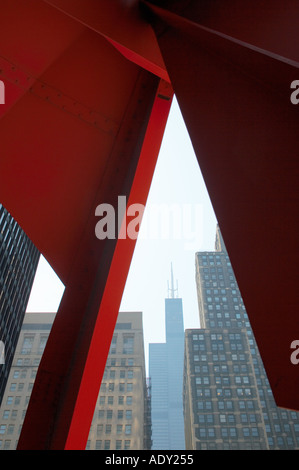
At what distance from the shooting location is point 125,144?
150 inches

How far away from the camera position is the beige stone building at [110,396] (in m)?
57.1

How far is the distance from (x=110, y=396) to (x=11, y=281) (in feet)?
96.4

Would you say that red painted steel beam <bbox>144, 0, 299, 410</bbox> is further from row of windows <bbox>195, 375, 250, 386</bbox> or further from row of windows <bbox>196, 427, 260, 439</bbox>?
row of windows <bbox>195, 375, 250, 386</bbox>

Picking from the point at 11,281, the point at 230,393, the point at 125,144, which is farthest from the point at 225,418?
the point at 125,144

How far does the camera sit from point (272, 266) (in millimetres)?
1764

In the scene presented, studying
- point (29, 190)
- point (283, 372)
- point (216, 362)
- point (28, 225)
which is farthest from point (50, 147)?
point (216, 362)

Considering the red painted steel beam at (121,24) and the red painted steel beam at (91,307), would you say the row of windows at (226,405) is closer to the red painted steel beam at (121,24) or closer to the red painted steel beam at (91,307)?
the red painted steel beam at (91,307)

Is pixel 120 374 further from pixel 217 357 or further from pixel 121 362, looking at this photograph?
pixel 217 357

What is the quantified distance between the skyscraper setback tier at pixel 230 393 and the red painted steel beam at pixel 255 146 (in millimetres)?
75786

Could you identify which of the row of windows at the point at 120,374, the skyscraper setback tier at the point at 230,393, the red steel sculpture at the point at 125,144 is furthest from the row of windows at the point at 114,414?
the red steel sculpture at the point at 125,144
